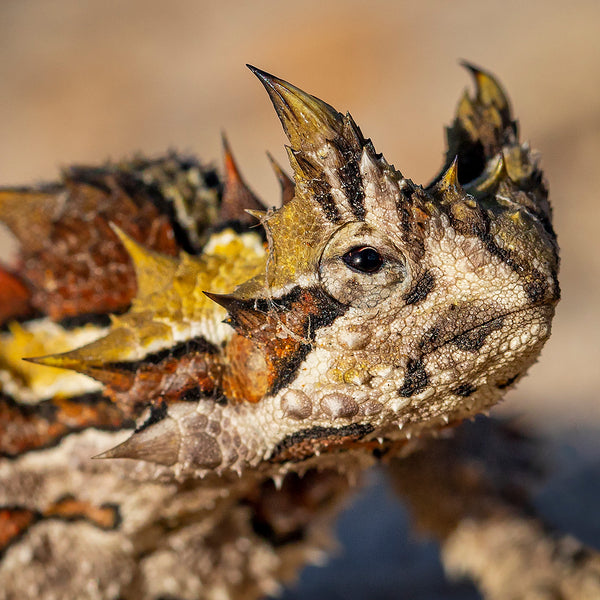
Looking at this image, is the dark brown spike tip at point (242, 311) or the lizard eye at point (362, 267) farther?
the dark brown spike tip at point (242, 311)

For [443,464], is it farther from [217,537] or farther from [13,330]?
[13,330]

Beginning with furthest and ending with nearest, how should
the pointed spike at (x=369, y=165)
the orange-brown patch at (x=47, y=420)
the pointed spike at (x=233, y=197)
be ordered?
the orange-brown patch at (x=47, y=420)
the pointed spike at (x=233, y=197)
the pointed spike at (x=369, y=165)

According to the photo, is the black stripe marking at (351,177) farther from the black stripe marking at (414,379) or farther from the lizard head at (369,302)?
the black stripe marking at (414,379)

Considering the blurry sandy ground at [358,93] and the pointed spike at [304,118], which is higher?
the blurry sandy ground at [358,93]

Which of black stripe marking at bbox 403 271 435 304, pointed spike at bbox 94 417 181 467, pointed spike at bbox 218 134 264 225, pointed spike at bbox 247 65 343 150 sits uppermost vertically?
pointed spike at bbox 218 134 264 225

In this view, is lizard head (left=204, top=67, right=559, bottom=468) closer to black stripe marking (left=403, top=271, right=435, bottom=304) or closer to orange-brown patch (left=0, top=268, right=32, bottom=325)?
black stripe marking (left=403, top=271, right=435, bottom=304)

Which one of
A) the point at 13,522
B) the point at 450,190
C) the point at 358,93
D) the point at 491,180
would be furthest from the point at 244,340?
the point at 358,93

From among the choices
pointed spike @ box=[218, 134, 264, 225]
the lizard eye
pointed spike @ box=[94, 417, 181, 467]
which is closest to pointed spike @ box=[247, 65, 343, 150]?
the lizard eye

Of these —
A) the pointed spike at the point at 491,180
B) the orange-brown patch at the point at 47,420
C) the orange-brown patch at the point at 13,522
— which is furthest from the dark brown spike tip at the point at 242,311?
the orange-brown patch at the point at 13,522

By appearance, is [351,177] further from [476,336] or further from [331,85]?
[331,85]
